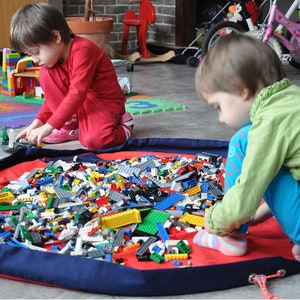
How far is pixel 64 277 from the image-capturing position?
113 centimetres

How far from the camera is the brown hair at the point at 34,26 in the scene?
1.95 m

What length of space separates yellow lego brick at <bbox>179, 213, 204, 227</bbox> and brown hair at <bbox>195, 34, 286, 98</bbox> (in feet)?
1.35

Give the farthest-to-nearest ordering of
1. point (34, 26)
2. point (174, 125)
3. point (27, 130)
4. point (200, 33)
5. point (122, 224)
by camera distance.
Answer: point (200, 33) → point (174, 125) → point (27, 130) → point (34, 26) → point (122, 224)

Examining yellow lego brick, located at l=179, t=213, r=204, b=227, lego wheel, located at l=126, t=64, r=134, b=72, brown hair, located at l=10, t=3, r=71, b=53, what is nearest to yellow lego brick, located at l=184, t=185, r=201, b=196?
yellow lego brick, located at l=179, t=213, r=204, b=227

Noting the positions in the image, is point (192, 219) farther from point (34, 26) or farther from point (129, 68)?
point (129, 68)

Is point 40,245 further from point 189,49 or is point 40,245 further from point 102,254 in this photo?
point 189,49

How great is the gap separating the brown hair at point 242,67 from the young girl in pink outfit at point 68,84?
1.01 m

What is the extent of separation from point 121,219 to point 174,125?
119cm

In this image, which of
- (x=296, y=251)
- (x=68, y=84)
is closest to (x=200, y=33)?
(x=68, y=84)

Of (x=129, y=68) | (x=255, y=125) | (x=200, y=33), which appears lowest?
(x=129, y=68)

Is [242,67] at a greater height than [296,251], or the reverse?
[242,67]

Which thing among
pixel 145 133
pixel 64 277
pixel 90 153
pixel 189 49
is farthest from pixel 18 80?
pixel 64 277

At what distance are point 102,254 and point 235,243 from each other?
303 millimetres

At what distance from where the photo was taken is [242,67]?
3.58 feet
